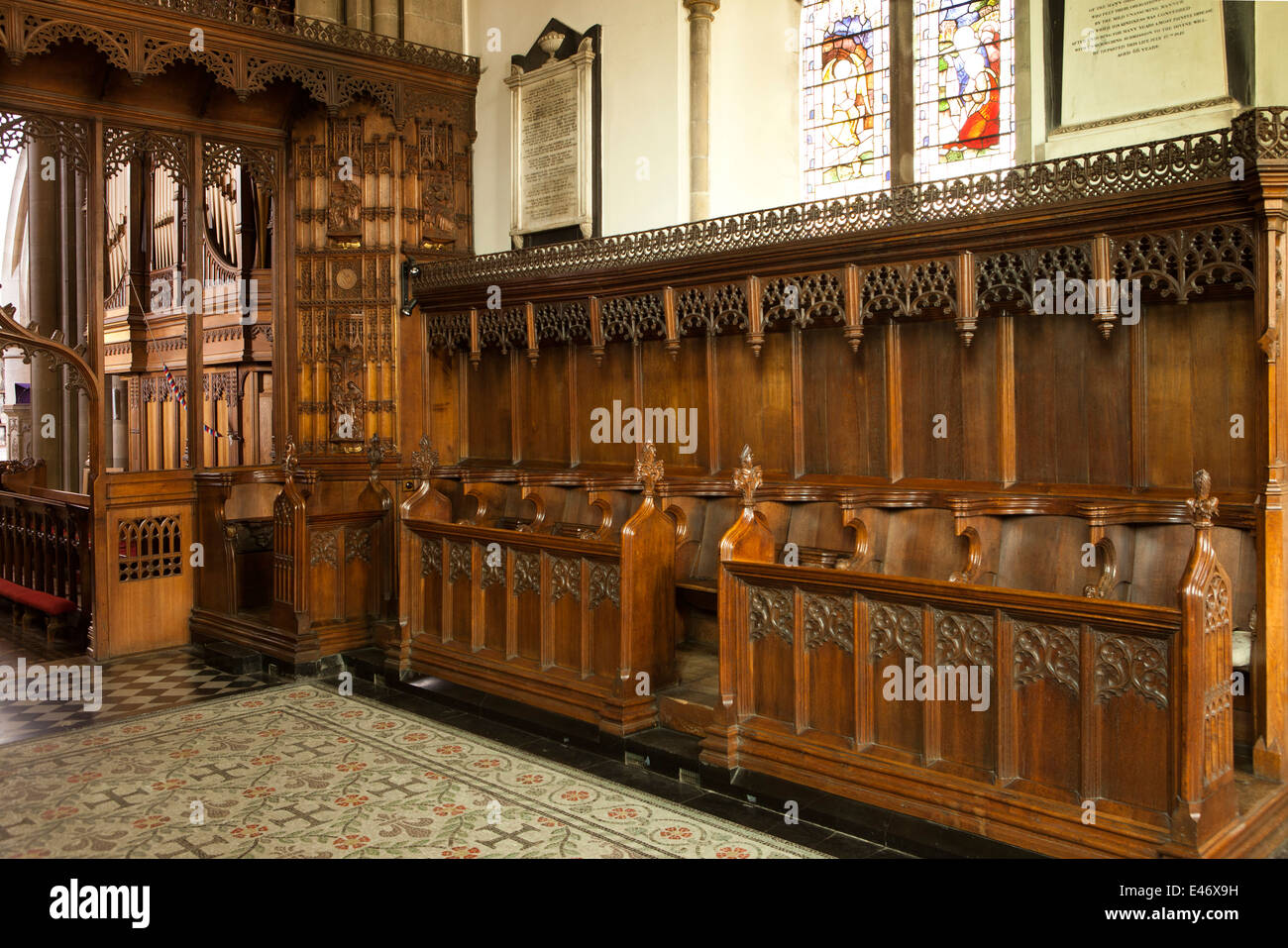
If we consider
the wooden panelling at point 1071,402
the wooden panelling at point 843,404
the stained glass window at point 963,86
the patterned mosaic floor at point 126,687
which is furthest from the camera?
the stained glass window at point 963,86

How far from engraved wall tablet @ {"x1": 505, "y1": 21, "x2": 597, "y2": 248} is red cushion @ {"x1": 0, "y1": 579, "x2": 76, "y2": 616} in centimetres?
455

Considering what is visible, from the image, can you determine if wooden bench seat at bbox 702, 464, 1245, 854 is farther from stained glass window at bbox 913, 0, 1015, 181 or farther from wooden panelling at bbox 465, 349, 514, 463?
wooden panelling at bbox 465, 349, 514, 463

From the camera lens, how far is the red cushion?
8055 millimetres

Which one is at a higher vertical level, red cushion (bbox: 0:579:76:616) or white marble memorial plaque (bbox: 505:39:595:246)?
white marble memorial plaque (bbox: 505:39:595:246)

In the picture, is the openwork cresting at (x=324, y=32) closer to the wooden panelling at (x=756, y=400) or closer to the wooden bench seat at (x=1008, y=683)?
the wooden panelling at (x=756, y=400)

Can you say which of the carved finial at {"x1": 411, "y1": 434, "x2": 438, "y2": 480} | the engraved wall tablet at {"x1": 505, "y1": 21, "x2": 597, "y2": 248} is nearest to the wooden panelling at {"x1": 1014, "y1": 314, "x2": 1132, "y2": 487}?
the carved finial at {"x1": 411, "y1": 434, "x2": 438, "y2": 480}

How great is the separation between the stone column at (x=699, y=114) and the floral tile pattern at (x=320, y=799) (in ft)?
14.0

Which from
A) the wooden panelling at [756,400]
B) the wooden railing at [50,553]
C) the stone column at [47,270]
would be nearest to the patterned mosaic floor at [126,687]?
the wooden railing at [50,553]

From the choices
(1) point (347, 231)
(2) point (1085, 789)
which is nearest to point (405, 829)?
(2) point (1085, 789)

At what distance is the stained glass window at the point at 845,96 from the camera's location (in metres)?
7.77

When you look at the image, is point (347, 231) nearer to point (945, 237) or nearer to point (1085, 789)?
point (945, 237)

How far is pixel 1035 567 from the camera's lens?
207 inches

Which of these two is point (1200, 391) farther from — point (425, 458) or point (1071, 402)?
point (425, 458)

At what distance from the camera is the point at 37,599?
8.34 metres
